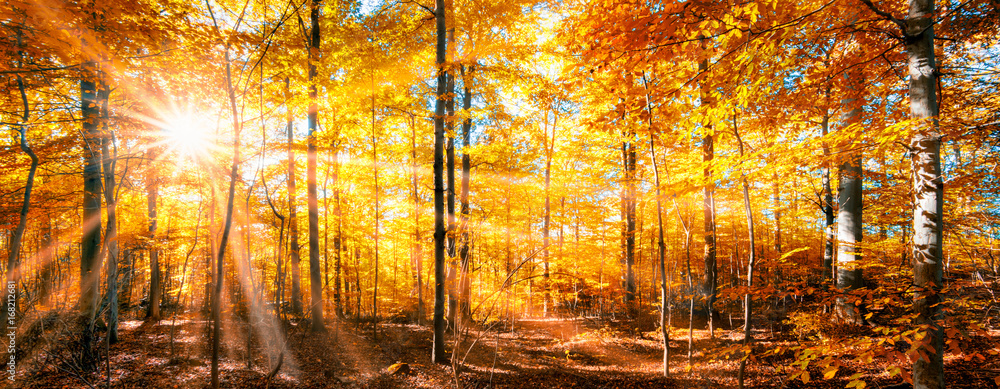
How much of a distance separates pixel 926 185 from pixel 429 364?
23.3 ft

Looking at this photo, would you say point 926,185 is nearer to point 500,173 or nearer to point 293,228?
point 500,173

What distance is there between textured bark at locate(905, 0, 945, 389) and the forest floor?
4.85 feet

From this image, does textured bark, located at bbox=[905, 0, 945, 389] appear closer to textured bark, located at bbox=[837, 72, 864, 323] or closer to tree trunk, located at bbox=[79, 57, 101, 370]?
textured bark, located at bbox=[837, 72, 864, 323]


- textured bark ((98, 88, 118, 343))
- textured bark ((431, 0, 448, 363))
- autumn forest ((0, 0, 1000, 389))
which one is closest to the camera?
autumn forest ((0, 0, 1000, 389))

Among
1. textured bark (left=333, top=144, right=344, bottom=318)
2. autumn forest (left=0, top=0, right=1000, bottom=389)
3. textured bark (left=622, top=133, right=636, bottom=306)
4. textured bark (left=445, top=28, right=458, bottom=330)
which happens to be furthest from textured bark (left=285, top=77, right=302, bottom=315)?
textured bark (left=622, top=133, right=636, bottom=306)

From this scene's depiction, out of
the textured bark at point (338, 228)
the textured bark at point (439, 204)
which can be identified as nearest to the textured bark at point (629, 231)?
the textured bark at point (439, 204)

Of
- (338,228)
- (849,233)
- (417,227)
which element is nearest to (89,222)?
(338,228)

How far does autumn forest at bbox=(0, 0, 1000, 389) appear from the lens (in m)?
3.06

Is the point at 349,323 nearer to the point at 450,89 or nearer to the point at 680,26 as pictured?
the point at 450,89

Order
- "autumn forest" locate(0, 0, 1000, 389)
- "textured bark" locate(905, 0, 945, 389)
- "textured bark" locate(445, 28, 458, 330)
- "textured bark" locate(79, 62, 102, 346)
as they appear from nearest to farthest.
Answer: "textured bark" locate(905, 0, 945, 389)
"autumn forest" locate(0, 0, 1000, 389)
"textured bark" locate(445, 28, 458, 330)
"textured bark" locate(79, 62, 102, 346)

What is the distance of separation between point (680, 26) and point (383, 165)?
9720mm

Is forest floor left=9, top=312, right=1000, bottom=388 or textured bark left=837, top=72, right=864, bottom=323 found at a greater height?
textured bark left=837, top=72, right=864, bottom=323

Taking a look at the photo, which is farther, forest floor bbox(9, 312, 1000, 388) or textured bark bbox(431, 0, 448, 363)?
textured bark bbox(431, 0, 448, 363)

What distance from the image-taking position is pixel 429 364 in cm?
654
